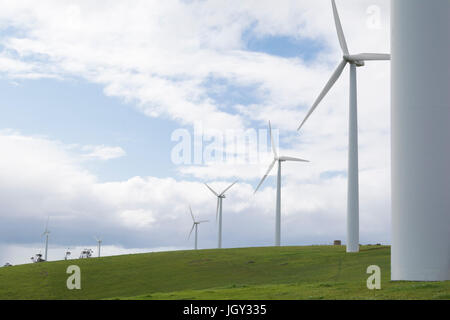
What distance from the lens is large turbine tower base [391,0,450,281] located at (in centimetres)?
2473

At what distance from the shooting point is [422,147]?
25.0 meters

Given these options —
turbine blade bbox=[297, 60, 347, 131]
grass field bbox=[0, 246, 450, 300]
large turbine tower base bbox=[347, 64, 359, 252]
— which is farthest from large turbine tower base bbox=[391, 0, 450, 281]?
large turbine tower base bbox=[347, 64, 359, 252]

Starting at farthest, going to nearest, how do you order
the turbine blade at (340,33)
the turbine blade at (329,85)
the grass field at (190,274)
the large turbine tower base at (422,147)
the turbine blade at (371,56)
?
the turbine blade at (371,56)
the turbine blade at (340,33)
the turbine blade at (329,85)
the grass field at (190,274)
the large turbine tower base at (422,147)

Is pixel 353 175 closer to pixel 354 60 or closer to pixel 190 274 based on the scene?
pixel 354 60

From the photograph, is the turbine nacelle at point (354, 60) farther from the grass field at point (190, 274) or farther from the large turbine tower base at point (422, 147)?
the large turbine tower base at point (422, 147)

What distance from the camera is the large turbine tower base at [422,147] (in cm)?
2473

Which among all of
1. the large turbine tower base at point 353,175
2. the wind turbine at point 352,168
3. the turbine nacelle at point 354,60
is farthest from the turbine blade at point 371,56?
the large turbine tower base at point 353,175

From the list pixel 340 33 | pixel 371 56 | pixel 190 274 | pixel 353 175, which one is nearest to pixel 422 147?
pixel 190 274

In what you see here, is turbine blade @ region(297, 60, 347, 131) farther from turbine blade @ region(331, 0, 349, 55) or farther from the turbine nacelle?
turbine blade @ region(331, 0, 349, 55)

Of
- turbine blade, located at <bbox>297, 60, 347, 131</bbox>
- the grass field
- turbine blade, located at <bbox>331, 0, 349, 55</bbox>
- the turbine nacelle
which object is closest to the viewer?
the grass field
